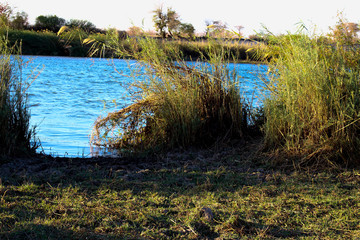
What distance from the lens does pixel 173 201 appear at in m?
3.63

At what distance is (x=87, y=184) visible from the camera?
412 centimetres

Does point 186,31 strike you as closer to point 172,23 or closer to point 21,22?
point 172,23

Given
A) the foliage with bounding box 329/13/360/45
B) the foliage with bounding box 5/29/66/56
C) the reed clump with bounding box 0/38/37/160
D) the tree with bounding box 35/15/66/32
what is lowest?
the reed clump with bounding box 0/38/37/160

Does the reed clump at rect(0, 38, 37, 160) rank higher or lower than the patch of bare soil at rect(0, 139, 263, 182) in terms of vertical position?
higher

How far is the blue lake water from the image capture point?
6.55 m

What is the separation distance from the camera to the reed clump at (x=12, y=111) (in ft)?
16.9

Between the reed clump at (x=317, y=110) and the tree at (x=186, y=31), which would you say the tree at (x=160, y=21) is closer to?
the tree at (x=186, y=31)

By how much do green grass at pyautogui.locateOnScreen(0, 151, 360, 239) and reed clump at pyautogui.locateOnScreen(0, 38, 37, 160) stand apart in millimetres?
437

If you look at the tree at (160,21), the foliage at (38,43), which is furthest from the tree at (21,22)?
the tree at (160,21)

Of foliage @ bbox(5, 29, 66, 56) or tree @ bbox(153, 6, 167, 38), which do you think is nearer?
tree @ bbox(153, 6, 167, 38)

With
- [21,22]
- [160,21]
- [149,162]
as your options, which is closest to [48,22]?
[21,22]

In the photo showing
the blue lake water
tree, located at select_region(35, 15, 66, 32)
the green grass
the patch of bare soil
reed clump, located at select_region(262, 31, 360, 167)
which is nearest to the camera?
the green grass

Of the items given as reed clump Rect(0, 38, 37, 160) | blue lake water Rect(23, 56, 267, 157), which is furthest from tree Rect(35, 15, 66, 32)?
reed clump Rect(0, 38, 37, 160)

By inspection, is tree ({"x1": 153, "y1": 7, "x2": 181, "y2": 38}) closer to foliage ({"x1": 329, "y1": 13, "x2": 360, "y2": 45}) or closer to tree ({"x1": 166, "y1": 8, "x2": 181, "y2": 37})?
tree ({"x1": 166, "y1": 8, "x2": 181, "y2": 37})
